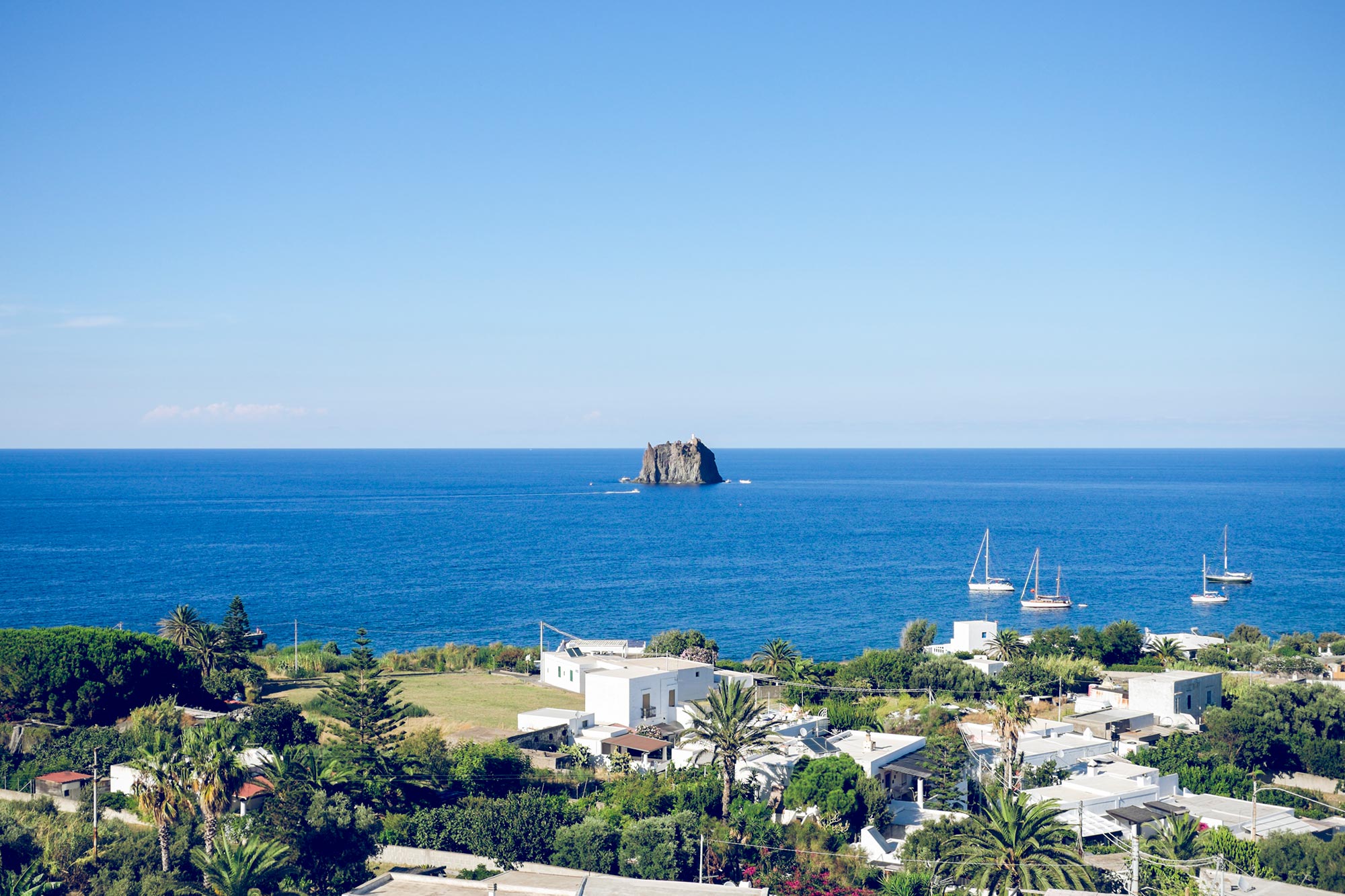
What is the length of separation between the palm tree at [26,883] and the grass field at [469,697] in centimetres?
1571

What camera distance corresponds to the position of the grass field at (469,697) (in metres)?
39.1

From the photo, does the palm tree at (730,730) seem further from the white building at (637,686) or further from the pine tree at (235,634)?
the pine tree at (235,634)

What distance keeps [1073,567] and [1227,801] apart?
245 feet

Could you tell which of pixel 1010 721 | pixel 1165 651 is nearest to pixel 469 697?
pixel 1010 721

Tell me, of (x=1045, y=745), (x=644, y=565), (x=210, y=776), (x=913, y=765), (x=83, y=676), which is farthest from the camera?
(x=644, y=565)

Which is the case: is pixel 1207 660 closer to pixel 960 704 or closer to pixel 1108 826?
pixel 960 704

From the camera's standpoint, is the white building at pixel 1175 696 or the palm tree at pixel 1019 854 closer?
the palm tree at pixel 1019 854

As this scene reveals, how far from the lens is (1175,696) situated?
42812mm

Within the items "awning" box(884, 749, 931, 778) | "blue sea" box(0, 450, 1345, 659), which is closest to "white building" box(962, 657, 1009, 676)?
"blue sea" box(0, 450, 1345, 659)

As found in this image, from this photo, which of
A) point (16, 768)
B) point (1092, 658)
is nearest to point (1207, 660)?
point (1092, 658)

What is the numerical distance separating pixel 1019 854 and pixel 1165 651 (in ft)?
120

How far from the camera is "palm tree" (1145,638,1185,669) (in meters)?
54.3

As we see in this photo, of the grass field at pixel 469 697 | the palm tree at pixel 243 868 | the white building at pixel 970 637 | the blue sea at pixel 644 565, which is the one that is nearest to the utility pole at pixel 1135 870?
the palm tree at pixel 243 868

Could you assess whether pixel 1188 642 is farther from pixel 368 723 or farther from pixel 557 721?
pixel 368 723
